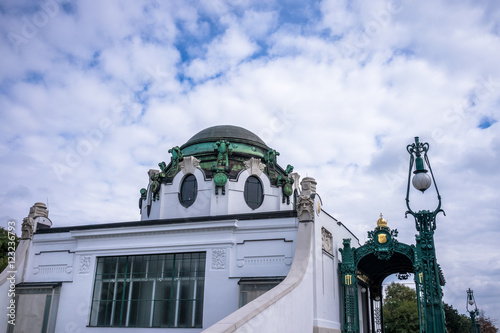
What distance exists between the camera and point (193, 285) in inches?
717

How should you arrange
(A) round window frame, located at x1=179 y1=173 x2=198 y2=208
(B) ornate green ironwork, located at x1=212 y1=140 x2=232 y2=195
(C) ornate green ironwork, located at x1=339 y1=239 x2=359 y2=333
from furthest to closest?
1. (A) round window frame, located at x1=179 y1=173 x2=198 y2=208
2. (B) ornate green ironwork, located at x1=212 y1=140 x2=232 y2=195
3. (C) ornate green ironwork, located at x1=339 y1=239 x2=359 y2=333

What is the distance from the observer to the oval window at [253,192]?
23078mm

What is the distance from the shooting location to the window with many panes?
18031 mm

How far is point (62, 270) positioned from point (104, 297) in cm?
267

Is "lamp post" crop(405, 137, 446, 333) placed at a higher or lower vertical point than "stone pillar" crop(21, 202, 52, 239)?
lower

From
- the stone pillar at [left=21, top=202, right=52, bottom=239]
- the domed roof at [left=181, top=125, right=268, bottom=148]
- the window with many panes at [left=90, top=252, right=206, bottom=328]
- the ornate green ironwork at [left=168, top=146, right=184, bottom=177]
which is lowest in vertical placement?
the window with many panes at [left=90, top=252, right=206, bottom=328]

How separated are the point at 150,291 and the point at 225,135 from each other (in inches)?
392

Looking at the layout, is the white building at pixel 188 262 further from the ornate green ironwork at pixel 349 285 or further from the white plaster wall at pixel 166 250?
the ornate green ironwork at pixel 349 285

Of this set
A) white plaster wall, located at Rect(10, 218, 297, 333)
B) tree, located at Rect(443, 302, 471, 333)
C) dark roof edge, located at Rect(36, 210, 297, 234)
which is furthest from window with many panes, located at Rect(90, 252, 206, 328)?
tree, located at Rect(443, 302, 471, 333)

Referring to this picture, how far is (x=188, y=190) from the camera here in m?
23.3

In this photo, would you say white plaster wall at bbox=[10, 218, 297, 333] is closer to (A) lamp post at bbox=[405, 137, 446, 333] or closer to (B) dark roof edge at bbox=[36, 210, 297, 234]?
(B) dark roof edge at bbox=[36, 210, 297, 234]

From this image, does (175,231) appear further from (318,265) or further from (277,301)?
(277,301)

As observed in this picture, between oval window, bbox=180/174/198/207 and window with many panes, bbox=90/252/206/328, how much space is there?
445 centimetres

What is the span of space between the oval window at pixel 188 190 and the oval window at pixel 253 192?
2691 millimetres
